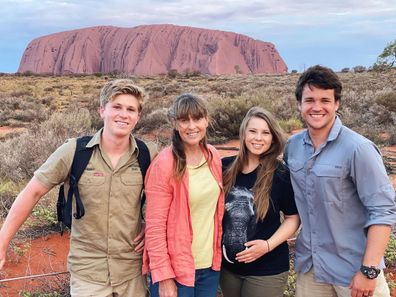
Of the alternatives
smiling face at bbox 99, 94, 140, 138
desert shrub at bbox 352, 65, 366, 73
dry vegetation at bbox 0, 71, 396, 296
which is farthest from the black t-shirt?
desert shrub at bbox 352, 65, 366, 73

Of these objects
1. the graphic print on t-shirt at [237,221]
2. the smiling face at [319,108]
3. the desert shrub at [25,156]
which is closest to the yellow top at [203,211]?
the graphic print on t-shirt at [237,221]

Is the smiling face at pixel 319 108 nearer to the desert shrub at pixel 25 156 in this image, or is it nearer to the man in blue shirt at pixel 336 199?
the man in blue shirt at pixel 336 199

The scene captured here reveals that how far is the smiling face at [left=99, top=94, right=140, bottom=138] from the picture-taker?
7.73 feet

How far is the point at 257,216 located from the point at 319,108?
2.26 feet

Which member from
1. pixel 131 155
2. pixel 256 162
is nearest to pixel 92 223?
pixel 131 155

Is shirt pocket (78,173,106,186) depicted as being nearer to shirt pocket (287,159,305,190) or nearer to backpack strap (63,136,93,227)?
backpack strap (63,136,93,227)

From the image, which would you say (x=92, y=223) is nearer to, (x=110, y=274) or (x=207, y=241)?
(x=110, y=274)

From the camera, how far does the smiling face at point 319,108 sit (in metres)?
2.38

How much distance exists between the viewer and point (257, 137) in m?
2.64

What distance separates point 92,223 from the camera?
2.41 m

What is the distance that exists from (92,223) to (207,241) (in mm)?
631

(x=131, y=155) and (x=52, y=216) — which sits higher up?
(x=131, y=155)

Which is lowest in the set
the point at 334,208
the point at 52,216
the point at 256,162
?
the point at 52,216

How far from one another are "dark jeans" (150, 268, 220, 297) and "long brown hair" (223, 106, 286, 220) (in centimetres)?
42
